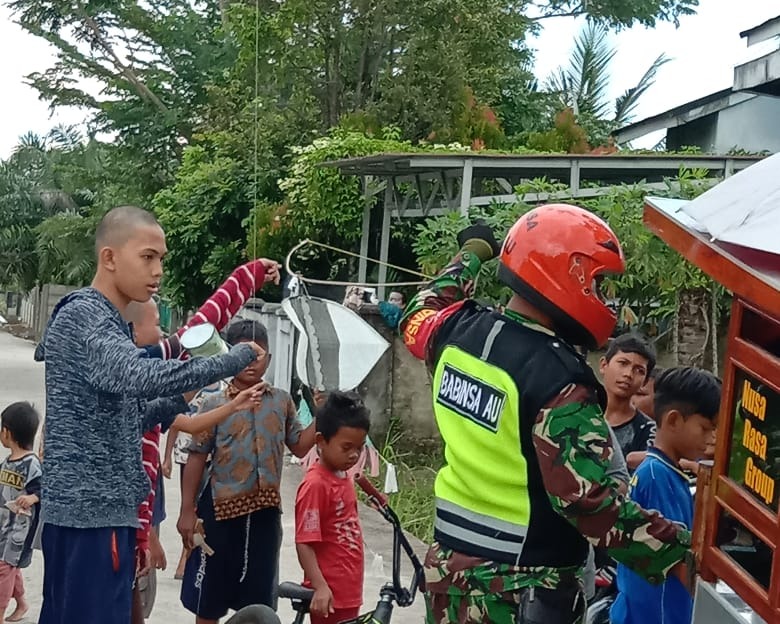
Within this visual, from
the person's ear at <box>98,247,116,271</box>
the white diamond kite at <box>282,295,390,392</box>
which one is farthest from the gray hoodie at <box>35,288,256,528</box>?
the white diamond kite at <box>282,295,390,392</box>

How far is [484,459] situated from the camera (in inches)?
108

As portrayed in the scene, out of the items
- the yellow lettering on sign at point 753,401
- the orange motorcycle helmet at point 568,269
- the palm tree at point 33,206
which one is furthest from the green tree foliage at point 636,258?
the palm tree at point 33,206

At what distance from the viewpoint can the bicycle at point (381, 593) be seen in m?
3.46

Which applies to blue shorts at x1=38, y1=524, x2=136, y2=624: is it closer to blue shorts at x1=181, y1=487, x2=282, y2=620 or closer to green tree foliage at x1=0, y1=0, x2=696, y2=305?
blue shorts at x1=181, y1=487, x2=282, y2=620

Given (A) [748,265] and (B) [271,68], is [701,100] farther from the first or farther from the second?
(A) [748,265]

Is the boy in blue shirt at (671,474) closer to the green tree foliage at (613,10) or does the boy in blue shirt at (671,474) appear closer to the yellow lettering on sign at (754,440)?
the yellow lettering on sign at (754,440)

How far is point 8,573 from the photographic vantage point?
5348 mm

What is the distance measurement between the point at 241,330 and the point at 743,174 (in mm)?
2939

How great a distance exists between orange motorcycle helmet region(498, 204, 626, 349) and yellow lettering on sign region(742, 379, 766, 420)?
1.87 feet

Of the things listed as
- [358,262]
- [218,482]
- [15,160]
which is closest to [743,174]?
[218,482]

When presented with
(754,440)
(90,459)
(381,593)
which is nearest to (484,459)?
(754,440)

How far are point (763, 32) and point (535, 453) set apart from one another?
11.0 m

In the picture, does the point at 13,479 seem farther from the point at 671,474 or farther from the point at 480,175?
the point at 480,175

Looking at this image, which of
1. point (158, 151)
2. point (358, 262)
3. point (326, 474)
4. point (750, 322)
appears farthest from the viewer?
point (158, 151)
